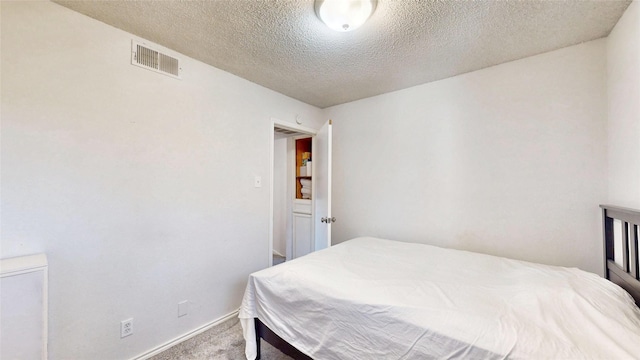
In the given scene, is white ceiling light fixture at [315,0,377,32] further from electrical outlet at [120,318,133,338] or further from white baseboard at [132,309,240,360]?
white baseboard at [132,309,240,360]

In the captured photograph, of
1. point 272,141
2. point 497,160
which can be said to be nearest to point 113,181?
point 272,141

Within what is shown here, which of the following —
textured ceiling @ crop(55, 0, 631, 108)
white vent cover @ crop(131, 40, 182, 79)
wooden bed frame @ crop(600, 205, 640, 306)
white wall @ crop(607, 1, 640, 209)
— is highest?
textured ceiling @ crop(55, 0, 631, 108)

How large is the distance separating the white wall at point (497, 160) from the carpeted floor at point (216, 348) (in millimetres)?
1697

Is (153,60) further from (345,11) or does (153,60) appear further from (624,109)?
(624,109)

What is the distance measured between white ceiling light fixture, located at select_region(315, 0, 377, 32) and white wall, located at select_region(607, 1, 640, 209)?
154cm

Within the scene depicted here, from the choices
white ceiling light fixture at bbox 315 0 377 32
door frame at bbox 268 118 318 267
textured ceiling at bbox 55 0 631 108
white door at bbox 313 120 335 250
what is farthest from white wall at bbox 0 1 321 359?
white ceiling light fixture at bbox 315 0 377 32

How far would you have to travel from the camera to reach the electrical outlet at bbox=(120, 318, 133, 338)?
5.62 feet

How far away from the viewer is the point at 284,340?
1.56 m

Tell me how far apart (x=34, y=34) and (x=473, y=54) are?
120 inches

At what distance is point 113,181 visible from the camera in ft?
5.55

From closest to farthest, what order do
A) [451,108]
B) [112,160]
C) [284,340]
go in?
[284,340] → [112,160] → [451,108]

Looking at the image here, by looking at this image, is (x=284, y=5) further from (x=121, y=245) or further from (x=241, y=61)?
(x=121, y=245)

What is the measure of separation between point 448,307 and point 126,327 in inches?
83.8

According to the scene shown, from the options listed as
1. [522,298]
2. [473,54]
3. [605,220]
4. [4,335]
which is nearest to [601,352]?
[522,298]
